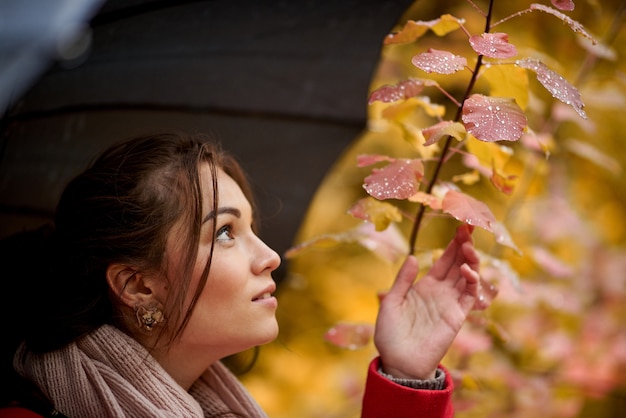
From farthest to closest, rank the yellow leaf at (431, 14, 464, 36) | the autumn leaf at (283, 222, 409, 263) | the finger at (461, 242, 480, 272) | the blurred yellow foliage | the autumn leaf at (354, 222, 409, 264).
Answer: the blurred yellow foliage, the autumn leaf at (354, 222, 409, 264), the autumn leaf at (283, 222, 409, 263), the finger at (461, 242, 480, 272), the yellow leaf at (431, 14, 464, 36)

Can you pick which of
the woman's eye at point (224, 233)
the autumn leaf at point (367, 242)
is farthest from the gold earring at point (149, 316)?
the autumn leaf at point (367, 242)

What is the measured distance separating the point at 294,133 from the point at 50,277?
77 centimetres

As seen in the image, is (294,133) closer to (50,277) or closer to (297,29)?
(297,29)

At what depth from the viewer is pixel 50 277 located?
1328 millimetres

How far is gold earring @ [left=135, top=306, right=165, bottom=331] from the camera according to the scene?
1.25m

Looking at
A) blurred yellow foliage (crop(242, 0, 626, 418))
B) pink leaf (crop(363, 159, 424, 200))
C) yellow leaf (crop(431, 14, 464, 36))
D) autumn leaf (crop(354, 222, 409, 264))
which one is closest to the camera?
pink leaf (crop(363, 159, 424, 200))

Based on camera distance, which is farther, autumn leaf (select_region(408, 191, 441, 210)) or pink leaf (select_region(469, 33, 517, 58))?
autumn leaf (select_region(408, 191, 441, 210))

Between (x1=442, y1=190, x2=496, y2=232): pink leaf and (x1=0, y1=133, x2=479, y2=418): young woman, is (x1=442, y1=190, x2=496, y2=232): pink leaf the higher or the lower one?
the higher one

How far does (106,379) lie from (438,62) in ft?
2.46

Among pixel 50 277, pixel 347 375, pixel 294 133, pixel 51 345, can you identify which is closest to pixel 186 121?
pixel 294 133

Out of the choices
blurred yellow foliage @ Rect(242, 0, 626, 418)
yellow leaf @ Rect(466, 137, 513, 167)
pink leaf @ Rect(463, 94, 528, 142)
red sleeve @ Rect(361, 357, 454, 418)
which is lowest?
blurred yellow foliage @ Rect(242, 0, 626, 418)

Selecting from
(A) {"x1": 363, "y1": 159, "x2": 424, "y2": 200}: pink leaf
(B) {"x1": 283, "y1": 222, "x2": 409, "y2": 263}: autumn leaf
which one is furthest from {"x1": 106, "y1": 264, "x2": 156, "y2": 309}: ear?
(A) {"x1": 363, "y1": 159, "x2": 424, "y2": 200}: pink leaf

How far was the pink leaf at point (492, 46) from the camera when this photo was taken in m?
1.04

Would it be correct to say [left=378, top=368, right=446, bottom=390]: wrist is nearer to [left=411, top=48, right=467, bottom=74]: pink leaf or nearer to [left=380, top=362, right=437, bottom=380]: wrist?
[left=380, top=362, right=437, bottom=380]: wrist
